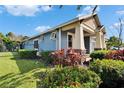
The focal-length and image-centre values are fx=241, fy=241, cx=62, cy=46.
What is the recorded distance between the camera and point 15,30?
9719 millimetres

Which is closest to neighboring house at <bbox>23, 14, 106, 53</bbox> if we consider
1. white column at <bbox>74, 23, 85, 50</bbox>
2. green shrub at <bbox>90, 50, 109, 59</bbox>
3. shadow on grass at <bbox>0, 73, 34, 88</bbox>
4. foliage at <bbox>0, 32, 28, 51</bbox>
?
white column at <bbox>74, 23, 85, 50</bbox>

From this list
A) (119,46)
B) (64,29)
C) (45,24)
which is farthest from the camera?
(64,29)

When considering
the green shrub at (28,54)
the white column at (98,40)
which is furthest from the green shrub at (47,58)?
the white column at (98,40)

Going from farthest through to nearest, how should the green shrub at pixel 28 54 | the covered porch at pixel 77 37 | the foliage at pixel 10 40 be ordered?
the foliage at pixel 10 40
the green shrub at pixel 28 54
the covered porch at pixel 77 37

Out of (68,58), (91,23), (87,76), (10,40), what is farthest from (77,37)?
(10,40)

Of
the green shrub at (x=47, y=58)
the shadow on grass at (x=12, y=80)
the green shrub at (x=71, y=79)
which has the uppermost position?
the green shrub at (x=47, y=58)

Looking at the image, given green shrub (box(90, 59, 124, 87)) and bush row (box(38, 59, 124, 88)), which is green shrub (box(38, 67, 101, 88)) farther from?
green shrub (box(90, 59, 124, 87))

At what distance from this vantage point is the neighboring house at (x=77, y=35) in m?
10.7

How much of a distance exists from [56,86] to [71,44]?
6259mm

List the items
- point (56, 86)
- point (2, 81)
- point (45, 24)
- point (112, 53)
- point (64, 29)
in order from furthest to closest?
1. point (64, 29)
2. point (45, 24)
3. point (112, 53)
4. point (2, 81)
5. point (56, 86)

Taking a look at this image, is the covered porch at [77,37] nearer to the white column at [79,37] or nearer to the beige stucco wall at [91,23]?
the white column at [79,37]

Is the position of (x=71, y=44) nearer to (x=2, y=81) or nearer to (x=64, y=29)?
(x=64, y=29)

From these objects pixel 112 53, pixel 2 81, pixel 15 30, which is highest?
pixel 15 30
